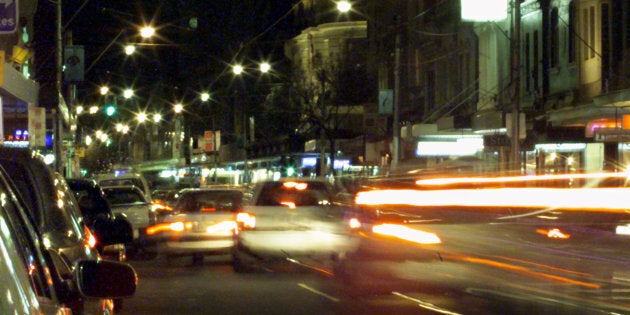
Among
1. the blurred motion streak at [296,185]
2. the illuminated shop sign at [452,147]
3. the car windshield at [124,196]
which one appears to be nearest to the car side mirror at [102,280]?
the blurred motion streak at [296,185]

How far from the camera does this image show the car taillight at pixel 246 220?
17.4m

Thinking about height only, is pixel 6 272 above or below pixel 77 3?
below

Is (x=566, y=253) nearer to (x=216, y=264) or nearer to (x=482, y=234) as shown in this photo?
(x=482, y=234)

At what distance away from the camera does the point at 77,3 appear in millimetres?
49750

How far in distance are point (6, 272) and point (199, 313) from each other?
9.27 m

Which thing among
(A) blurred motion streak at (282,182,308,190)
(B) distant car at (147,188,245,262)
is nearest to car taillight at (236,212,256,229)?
(B) distant car at (147,188,245,262)

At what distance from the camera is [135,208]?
2134 cm

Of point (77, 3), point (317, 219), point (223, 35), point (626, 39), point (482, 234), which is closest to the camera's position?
point (482, 234)

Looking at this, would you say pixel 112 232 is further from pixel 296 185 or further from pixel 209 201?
pixel 209 201

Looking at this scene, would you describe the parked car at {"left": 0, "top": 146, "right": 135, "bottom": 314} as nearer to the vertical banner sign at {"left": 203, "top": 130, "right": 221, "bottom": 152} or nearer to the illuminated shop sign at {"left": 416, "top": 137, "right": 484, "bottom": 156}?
the illuminated shop sign at {"left": 416, "top": 137, "right": 484, "bottom": 156}

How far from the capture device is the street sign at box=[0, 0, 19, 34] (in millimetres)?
15219

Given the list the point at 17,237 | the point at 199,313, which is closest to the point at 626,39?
the point at 199,313

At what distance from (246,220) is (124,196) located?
19.1 feet

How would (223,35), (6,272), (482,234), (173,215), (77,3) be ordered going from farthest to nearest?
(223,35), (77,3), (173,215), (482,234), (6,272)
